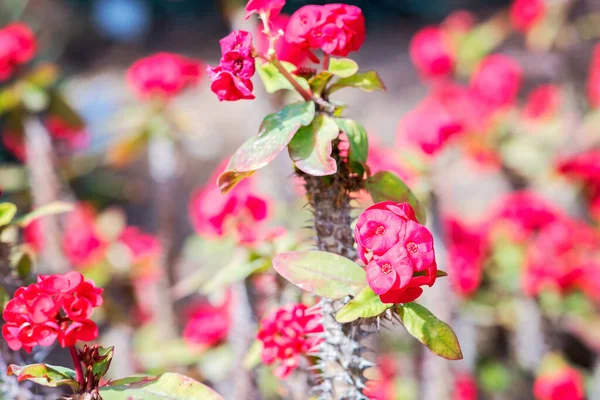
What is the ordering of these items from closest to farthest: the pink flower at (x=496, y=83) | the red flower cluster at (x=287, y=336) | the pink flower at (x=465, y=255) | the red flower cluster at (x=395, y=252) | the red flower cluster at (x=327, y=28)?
the red flower cluster at (x=395, y=252)
the red flower cluster at (x=327, y=28)
the red flower cluster at (x=287, y=336)
the pink flower at (x=465, y=255)
the pink flower at (x=496, y=83)

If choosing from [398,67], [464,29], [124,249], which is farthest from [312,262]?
[398,67]

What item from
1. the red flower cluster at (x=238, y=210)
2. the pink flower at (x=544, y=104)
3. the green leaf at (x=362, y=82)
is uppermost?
the green leaf at (x=362, y=82)

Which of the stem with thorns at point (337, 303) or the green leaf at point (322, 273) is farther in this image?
the stem with thorns at point (337, 303)

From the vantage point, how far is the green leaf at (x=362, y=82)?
0.76m

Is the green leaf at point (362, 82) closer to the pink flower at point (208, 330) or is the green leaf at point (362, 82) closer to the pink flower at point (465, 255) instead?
the pink flower at point (208, 330)

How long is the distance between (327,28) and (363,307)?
0.32m

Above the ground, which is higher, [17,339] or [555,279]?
[17,339]

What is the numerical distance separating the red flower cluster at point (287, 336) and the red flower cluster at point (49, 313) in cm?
26

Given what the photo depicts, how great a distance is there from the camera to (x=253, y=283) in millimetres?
1160

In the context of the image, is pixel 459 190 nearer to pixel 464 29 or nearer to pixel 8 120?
pixel 464 29

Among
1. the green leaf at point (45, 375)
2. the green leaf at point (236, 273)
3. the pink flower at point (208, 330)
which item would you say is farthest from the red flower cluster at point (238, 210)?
the green leaf at point (45, 375)

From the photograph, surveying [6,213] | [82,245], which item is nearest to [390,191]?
[6,213]

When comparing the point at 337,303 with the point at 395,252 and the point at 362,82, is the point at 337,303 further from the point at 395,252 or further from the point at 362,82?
the point at 362,82

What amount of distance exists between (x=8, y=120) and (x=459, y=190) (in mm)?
2256
